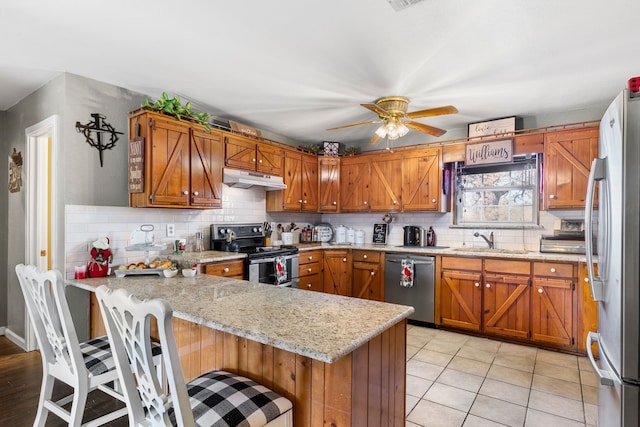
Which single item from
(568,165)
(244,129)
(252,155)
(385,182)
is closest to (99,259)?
(252,155)

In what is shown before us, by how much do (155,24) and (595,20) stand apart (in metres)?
2.73

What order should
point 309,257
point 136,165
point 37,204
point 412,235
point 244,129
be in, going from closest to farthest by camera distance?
point 136,165 → point 37,204 → point 244,129 → point 309,257 → point 412,235

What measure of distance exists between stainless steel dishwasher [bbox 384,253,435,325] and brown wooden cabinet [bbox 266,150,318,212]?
4.80ft

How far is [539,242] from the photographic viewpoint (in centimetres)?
391

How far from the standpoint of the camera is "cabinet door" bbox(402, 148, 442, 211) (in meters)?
4.35

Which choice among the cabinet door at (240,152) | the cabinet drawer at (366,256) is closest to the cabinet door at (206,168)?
the cabinet door at (240,152)

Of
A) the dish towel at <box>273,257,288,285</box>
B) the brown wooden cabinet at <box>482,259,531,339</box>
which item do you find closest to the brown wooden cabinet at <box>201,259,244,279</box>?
the dish towel at <box>273,257,288,285</box>

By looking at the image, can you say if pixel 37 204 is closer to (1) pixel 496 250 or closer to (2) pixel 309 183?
(2) pixel 309 183

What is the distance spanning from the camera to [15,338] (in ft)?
11.5

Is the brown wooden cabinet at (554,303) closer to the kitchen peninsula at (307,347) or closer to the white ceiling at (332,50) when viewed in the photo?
the white ceiling at (332,50)

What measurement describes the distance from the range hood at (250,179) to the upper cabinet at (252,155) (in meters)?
0.12

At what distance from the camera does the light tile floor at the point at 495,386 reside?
7.43ft

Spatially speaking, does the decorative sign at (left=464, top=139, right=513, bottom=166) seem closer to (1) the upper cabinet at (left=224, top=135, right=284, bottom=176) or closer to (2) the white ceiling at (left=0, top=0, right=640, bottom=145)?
(2) the white ceiling at (left=0, top=0, right=640, bottom=145)

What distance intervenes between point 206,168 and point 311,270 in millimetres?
1945
